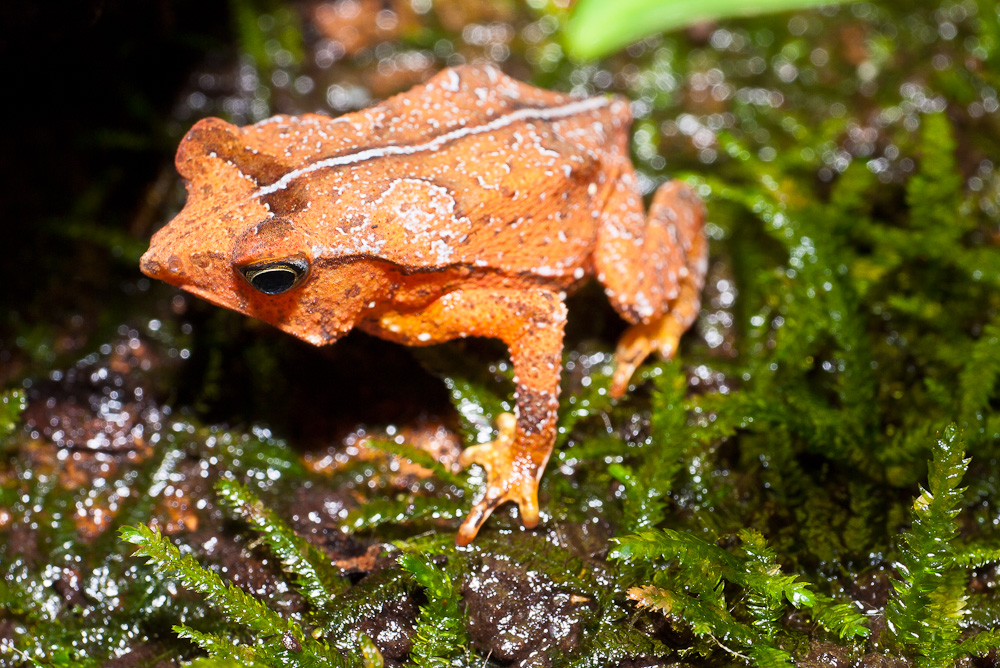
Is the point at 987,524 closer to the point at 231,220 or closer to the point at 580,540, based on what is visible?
the point at 580,540

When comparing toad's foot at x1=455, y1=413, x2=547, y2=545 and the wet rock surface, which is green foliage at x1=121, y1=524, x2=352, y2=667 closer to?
the wet rock surface

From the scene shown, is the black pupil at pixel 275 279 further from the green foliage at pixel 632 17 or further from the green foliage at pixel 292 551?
the green foliage at pixel 632 17

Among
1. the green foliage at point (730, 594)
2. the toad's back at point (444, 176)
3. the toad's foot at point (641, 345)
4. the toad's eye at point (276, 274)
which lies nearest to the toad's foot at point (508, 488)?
the green foliage at point (730, 594)

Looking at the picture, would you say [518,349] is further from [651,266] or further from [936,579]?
[936,579]

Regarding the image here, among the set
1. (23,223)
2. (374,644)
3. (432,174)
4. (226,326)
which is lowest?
(374,644)

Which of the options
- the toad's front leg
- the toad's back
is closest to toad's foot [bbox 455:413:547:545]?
the toad's front leg

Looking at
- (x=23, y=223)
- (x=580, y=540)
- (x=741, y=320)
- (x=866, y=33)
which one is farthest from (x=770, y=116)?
(x=23, y=223)
